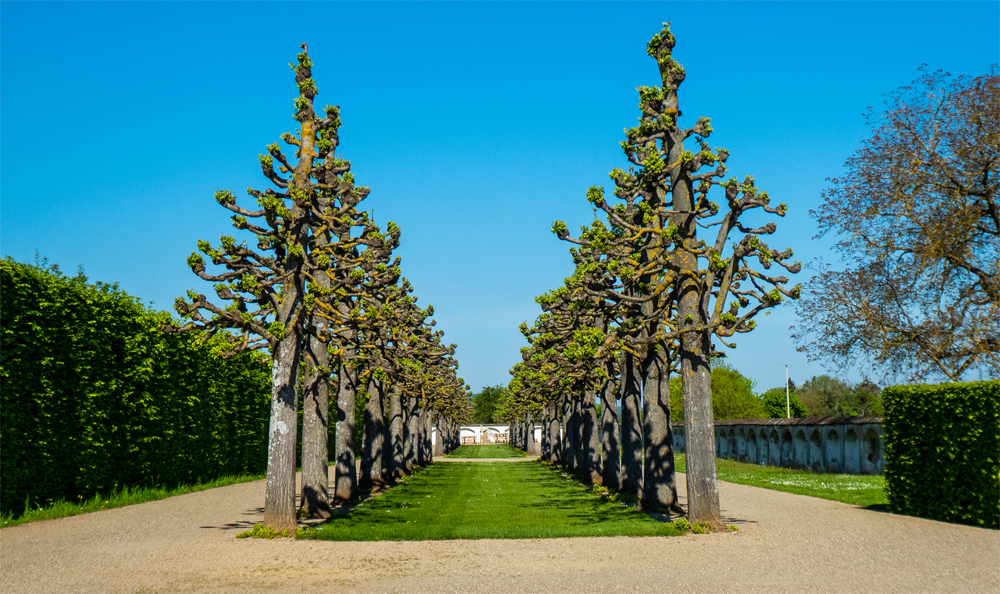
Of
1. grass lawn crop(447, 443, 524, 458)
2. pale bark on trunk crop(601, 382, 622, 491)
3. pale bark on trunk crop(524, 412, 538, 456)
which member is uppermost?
pale bark on trunk crop(601, 382, 622, 491)

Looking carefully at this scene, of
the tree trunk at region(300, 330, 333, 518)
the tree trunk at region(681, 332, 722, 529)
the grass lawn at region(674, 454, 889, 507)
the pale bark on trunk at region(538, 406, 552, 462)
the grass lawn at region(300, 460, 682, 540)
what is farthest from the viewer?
the pale bark on trunk at region(538, 406, 552, 462)

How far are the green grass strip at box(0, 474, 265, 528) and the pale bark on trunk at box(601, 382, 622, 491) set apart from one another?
12760 millimetres

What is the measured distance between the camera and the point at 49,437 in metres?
14.8

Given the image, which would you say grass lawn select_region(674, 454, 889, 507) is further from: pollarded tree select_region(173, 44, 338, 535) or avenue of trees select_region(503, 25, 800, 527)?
pollarded tree select_region(173, 44, 338, 535)

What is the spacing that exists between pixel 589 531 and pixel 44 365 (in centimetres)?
1151

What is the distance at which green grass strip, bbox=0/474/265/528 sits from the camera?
45.5 ft

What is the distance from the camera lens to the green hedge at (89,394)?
1397 cm

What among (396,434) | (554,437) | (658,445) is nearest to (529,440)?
(554,437)

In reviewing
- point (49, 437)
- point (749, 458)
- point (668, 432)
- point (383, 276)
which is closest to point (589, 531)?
point (668, 432)

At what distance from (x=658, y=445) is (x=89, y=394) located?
12.8 metres

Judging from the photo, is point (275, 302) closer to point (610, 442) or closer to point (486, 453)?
point (610, 442)

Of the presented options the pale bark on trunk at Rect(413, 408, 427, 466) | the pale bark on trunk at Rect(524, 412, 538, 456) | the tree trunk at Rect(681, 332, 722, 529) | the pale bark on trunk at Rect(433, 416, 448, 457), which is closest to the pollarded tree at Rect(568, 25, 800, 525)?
the tree trunk at Rect(681, 332, 722, 529)

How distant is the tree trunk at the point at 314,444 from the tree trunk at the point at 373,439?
609 centimetres

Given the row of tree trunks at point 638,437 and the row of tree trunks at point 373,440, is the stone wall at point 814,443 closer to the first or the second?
the row of tree trunks at point 638,437
